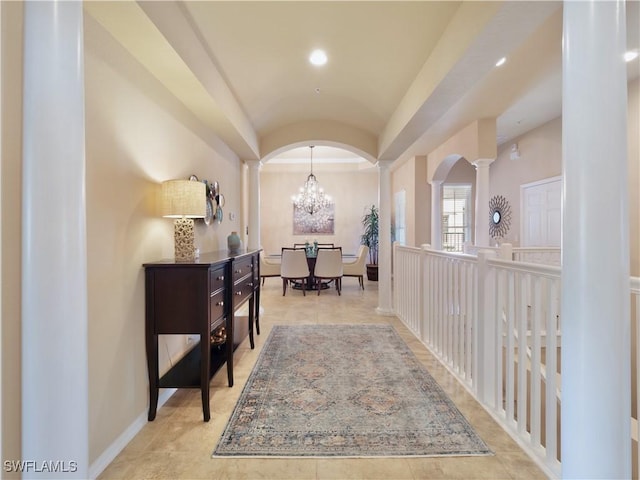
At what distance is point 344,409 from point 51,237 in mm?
1823

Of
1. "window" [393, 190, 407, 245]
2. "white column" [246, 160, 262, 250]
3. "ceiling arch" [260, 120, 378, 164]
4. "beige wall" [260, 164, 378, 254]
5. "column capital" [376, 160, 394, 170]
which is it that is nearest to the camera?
"ceiling arch" [260, 120, 378, 164]

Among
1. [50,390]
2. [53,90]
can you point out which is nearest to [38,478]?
[50,390]

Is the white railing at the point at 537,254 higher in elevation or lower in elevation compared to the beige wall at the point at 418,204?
lower

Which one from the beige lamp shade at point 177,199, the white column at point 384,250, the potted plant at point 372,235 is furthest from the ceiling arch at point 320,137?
the potted plant at point 372,235

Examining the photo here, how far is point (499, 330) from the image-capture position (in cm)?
202

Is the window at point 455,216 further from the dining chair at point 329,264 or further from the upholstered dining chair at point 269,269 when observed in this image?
the upholstered dining chair at point 269,269

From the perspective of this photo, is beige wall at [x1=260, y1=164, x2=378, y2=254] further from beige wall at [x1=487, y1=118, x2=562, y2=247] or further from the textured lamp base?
the textured lamp base

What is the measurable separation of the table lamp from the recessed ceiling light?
1.43 meters

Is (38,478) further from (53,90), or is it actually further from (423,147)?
(423,147)

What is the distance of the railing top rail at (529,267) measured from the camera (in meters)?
1.54

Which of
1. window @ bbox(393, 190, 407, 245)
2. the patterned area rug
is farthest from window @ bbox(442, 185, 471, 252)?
the patterned area rug

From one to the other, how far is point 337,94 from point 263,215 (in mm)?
5677

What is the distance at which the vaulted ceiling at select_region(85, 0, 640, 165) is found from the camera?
1742 mm

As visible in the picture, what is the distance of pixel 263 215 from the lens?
8.73m
